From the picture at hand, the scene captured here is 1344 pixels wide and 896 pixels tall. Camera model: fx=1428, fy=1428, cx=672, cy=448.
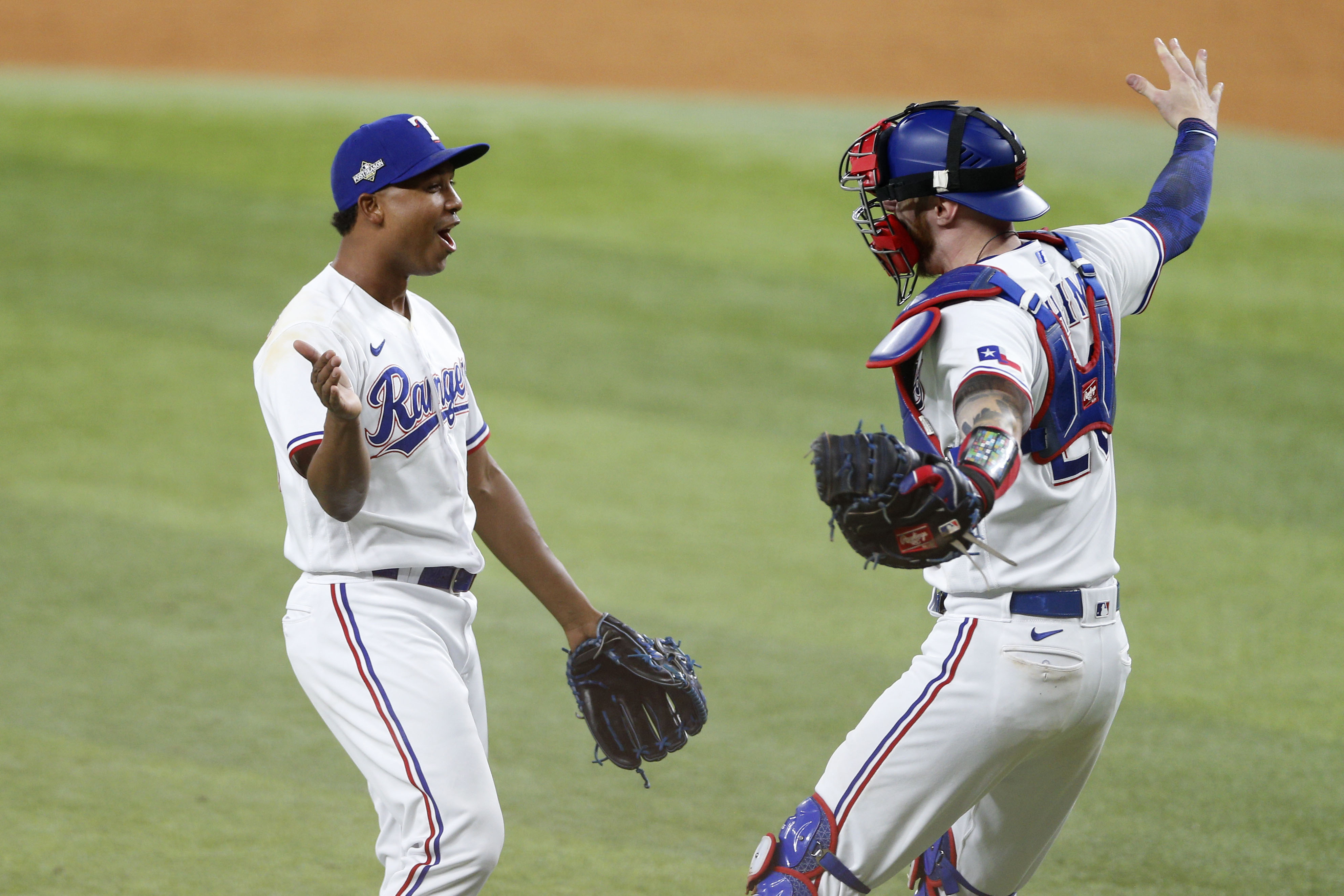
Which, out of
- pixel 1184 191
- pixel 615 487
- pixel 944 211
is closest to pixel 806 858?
pixel 944 211

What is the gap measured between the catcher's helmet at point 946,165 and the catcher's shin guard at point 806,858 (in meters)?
1.30

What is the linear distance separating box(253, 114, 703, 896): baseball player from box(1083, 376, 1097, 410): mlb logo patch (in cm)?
151

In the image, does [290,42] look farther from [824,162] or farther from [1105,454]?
[1105,454]

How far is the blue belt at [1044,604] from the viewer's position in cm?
311

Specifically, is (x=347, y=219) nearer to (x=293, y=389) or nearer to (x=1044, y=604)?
(x=293, y=389)

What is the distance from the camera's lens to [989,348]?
276cm

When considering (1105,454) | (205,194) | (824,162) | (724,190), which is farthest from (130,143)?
(1105,454)

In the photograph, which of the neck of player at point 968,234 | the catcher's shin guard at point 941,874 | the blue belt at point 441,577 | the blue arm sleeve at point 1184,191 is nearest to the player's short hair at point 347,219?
the blue belt at point 441,577

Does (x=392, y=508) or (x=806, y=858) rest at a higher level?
(x=392, y=508)

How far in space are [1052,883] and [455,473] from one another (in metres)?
2.33

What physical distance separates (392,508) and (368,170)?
0.84 metres

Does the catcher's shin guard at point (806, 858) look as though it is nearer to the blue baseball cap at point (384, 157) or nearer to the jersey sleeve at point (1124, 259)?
the jersey sleeve at point (1124, 259)

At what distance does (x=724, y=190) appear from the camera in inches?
523

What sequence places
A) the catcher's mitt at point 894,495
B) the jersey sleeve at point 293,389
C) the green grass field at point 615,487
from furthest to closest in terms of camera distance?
the green grass field at point 615,487 → the jersey sleeve at point 293,389 → the catcher's mitt at point 894,495
